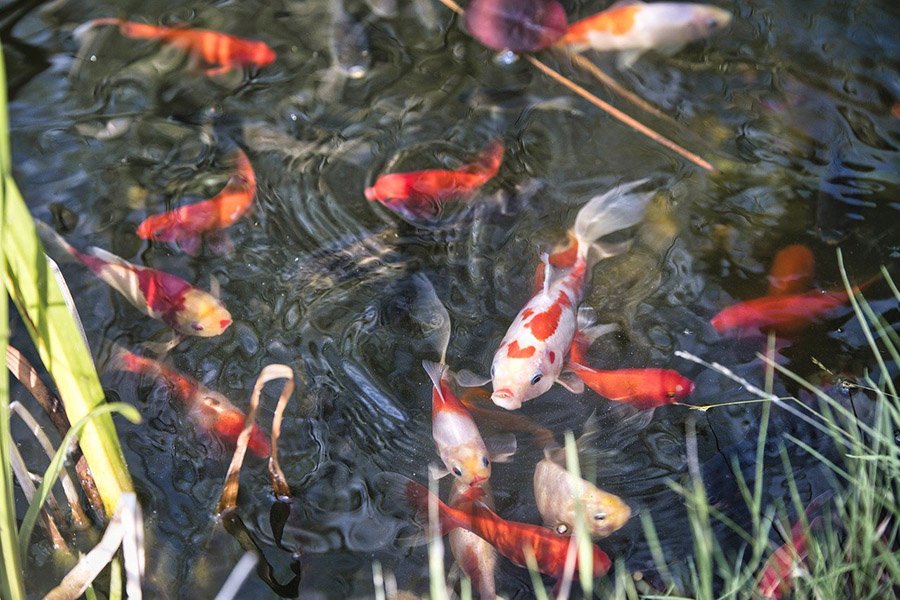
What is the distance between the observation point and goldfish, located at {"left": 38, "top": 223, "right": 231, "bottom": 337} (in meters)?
3.25

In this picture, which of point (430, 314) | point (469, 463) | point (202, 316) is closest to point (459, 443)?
point (469, 463)

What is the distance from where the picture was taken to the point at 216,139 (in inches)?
160

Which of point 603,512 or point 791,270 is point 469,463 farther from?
point 791,270

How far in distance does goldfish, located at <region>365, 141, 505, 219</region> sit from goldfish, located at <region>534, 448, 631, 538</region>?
1.27m

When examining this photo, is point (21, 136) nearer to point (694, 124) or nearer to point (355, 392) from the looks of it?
point (355, 392)

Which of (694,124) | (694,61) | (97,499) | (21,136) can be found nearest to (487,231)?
(694,124)

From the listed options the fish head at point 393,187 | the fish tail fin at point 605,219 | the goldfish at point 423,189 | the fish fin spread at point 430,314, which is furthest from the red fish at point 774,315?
the fish head at point 393,187

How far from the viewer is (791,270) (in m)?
3.39

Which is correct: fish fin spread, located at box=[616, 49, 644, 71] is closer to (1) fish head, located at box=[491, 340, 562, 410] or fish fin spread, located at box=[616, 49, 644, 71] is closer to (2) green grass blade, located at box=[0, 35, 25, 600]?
A: (1) fish head, located at box=[491, 340, 562, 410]

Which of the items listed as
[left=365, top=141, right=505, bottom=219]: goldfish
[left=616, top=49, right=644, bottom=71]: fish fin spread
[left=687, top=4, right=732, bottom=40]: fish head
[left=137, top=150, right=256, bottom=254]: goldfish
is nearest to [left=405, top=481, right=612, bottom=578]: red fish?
[left=365, top=141, right=505, bottom=219]: goldfish

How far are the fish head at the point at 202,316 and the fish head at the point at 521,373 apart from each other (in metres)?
1.03

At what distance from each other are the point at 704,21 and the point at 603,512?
2687 mm

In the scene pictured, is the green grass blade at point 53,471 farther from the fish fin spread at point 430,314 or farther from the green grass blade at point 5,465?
the fish fin spread at point 430,314

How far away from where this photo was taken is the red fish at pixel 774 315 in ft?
10.4
